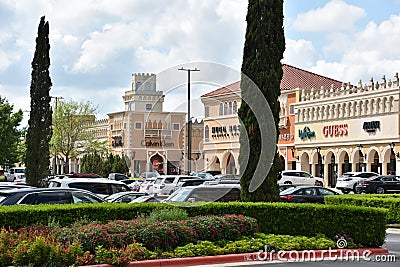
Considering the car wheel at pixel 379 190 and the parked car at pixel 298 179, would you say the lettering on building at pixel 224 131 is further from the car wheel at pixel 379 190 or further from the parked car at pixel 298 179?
the car wheel at pixel 379 190

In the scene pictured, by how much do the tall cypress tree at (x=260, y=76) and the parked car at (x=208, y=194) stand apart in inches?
134

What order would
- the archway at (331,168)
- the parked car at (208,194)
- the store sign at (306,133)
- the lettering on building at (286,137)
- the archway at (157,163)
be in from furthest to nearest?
the lettering on building at (286,137)
the archway at (157,163)
the store sign at (306,133)
the archway at (331,168)
the parked car at (208,194)

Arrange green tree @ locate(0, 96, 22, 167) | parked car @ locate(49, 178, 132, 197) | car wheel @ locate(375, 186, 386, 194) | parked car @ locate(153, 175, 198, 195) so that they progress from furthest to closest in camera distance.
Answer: green tree @ locate(0, 96, 22, 167), car wheel @ locate(375, 186, 386, 194), parked car @ locate(153, 175, 198, 195), parked car @ locate(49, 178, 132, 197)

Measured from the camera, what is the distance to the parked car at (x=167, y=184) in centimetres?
4021

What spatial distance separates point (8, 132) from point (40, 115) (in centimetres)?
2469

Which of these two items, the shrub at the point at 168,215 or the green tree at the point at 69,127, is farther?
the green tree at the point at 69,127

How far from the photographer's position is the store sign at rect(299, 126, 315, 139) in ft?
225

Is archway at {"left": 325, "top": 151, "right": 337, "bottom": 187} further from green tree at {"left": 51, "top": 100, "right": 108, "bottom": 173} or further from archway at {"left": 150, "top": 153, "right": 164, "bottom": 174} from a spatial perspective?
green tree at {"left": 51, "top": 100, "right": 108, "bottom": 173}

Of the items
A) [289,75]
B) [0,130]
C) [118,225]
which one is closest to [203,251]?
[118,225]

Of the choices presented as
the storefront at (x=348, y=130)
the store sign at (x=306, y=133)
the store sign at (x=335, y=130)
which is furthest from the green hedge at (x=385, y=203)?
the store sign at (x=306, y=133)

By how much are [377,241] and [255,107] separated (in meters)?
4.83

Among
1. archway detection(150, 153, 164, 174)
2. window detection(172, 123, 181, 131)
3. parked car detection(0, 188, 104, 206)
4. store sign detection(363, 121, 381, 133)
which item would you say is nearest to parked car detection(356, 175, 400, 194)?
store sign detection(363, 121, 381, 133)

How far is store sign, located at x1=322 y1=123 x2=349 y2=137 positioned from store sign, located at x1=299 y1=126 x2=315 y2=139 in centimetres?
190

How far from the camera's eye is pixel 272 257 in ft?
51.9
